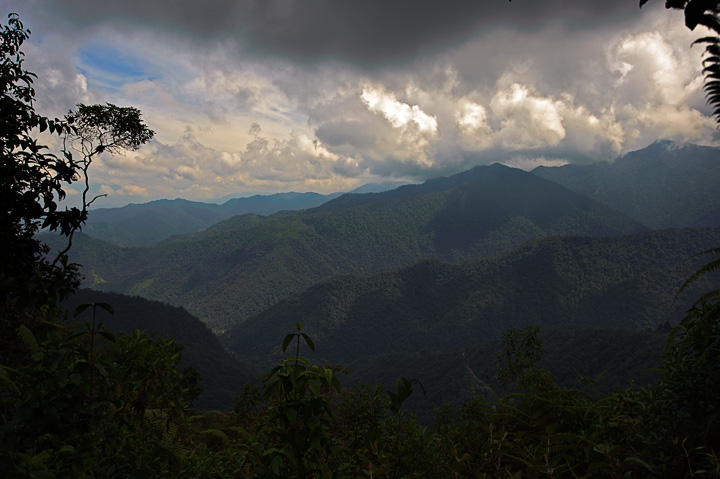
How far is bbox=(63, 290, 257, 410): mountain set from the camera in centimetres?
11869

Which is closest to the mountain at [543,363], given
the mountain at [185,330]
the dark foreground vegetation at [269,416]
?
the mountain at [185,330]

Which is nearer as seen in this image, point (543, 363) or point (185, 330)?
point (543, 363)

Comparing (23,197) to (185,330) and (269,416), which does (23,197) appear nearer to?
(269,416)

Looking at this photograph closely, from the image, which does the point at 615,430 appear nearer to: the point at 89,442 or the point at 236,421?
the point at 89,442

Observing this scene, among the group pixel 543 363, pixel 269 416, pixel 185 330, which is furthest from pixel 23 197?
A: pixel 185 330

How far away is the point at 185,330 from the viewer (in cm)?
13950

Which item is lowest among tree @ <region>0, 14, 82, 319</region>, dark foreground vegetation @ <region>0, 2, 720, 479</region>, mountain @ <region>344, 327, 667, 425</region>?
mountain @ <region>344, 327, 667, 425</region>

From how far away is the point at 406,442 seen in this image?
Result: 4711mm

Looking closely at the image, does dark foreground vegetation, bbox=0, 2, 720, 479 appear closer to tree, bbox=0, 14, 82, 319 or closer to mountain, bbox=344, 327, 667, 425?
tree, bbox=0, 14, 82, 319

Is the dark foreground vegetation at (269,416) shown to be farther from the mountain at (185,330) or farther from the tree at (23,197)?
the mountain at (185,330)

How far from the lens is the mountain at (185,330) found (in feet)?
389

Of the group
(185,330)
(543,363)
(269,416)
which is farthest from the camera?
(185,330)

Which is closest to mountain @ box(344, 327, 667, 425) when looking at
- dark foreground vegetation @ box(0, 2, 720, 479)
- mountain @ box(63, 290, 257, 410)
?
mountain @ box(63, 290, 257, 410)

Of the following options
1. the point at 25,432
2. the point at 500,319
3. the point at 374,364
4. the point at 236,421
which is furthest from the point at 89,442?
the point at 500,319
